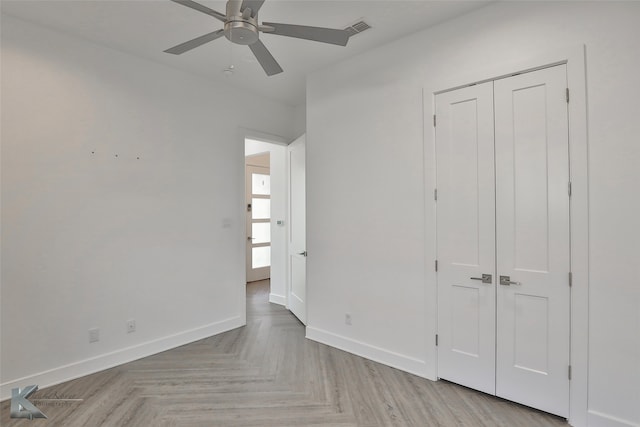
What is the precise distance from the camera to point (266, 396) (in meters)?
2.42

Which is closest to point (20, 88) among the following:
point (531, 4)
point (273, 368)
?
point (273, 368)

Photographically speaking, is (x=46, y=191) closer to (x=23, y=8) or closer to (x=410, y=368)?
(x=23, y=8)

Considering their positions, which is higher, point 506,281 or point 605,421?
point 506,281

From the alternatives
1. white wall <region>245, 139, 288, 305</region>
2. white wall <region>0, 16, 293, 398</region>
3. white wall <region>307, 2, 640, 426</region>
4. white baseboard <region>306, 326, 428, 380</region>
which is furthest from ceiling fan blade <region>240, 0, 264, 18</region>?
white wall <region>245, 139, 288, 305</region>

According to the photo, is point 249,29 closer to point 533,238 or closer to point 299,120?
point 533,238

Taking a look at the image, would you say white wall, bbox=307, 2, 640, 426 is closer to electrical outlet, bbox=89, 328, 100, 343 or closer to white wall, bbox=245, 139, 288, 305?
white wall, bbox=245, 139, 288, 305

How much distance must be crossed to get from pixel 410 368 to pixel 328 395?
0.78 m

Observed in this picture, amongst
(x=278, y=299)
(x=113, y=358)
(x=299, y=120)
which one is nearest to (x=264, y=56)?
(x=299, y=120)

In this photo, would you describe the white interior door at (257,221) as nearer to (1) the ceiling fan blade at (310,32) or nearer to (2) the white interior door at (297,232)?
(2) the white interior door at (297,232)

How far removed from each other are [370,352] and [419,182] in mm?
1621

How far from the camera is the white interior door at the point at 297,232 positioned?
12.9 feet

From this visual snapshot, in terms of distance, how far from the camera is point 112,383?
8.62 feet

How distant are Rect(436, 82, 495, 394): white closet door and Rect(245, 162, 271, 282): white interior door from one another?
4.24 m

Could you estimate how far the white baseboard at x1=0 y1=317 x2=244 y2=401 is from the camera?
2484mm
